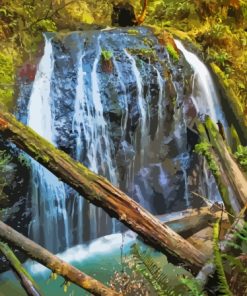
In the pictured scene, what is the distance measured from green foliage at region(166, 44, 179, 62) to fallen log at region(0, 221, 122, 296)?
11.4 feet

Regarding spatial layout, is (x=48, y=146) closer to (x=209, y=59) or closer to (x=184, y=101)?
(x=184, y=101)

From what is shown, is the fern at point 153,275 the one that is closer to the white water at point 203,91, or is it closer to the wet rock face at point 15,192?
the wet rock face at point 15,192

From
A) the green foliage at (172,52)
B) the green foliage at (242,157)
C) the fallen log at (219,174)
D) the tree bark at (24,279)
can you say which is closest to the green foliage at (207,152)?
the fallen log at (219,174)

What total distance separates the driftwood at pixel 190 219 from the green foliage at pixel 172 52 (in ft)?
5.84

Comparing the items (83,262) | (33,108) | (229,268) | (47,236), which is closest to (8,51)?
(33,108)

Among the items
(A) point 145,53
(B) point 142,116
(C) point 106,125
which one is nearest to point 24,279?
(C) point 106,125

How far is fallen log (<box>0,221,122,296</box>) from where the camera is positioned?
236 cm

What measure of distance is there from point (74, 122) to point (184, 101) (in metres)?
1.45

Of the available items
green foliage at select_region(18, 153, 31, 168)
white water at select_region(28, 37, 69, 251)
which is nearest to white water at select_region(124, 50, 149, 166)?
white water at select_region(28, 37, 69, 251)

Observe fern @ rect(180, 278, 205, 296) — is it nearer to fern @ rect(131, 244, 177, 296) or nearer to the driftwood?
fern @ rect(131, 244, 177, 296)

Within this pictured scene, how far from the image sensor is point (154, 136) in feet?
16.4

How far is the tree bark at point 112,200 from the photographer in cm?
250

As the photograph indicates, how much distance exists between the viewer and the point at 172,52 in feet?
17.9

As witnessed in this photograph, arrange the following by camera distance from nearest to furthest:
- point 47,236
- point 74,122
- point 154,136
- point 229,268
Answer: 1. point 229,268
2. point 47,236
3. point 74,122
4. point 154,136
